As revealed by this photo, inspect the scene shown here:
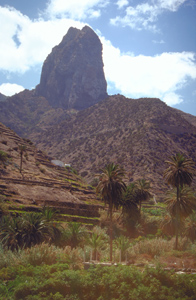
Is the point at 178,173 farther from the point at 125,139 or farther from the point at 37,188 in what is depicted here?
the point at 125,139

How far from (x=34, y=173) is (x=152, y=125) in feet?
239

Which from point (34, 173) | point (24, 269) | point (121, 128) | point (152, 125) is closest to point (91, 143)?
point (121, 128)

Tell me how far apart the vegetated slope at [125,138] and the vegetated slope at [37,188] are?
101ft

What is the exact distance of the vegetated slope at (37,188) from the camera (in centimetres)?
5388

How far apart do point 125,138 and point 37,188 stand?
254ft

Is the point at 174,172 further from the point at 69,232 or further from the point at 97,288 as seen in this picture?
the point at 97,288

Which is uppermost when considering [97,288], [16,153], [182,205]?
[16,153]

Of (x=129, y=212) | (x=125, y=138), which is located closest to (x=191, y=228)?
(x=129, y=212)

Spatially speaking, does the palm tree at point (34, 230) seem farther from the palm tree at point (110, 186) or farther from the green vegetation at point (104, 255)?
the palm tree at point (110, 186)

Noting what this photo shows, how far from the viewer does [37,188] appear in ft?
202

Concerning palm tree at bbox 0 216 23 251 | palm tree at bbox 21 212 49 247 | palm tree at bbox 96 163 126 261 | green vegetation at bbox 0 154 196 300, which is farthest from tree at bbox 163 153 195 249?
palm tree at bbox 0 216 23 251

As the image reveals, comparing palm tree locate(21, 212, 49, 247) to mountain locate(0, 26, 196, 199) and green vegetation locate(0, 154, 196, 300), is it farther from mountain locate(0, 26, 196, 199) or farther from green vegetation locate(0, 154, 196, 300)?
mountain locate(0, 26, 196, 199)

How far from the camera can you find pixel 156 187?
9675 centimetres

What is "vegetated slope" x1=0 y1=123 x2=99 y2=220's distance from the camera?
53.9m
